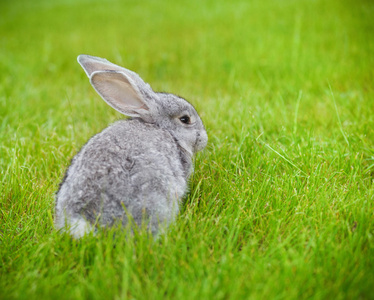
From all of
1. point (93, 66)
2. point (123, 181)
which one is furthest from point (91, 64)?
point (123, 181)

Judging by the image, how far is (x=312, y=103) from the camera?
5199mm

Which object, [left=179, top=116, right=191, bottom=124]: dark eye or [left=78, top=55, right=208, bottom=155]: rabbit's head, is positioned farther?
[left=179, top=116, right=191, bottom=124]: dark eye

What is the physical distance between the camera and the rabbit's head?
3.35 meters

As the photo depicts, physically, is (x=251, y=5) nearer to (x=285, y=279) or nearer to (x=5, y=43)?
(x=5, y=43)

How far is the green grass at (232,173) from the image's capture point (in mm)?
2201

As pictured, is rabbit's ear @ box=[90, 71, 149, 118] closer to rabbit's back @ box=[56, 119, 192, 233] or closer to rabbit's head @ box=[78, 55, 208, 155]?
rabbit's head @ box=[78, 55, 208, 155]

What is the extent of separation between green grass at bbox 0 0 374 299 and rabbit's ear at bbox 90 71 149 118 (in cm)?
90

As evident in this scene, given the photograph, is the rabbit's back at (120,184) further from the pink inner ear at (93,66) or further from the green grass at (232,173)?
the pink inner ear at (93,66)

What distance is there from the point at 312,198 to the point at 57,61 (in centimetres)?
657

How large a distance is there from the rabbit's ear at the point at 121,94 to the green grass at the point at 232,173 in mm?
902

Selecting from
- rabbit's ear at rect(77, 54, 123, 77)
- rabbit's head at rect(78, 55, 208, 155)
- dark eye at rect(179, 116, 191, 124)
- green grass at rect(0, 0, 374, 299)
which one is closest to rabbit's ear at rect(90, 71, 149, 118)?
rabbit's head at rect(78, 55, 208, 155)

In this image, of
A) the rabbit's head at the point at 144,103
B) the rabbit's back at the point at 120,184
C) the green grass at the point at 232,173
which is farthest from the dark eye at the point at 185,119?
the rabbit's back at the point at 120,184

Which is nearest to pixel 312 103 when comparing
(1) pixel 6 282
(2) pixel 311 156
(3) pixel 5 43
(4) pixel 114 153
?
(2) pixel 311 156

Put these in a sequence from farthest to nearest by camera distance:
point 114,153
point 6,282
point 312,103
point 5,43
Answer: point 5,43
point 312,103
point 114,153
point 6,282
